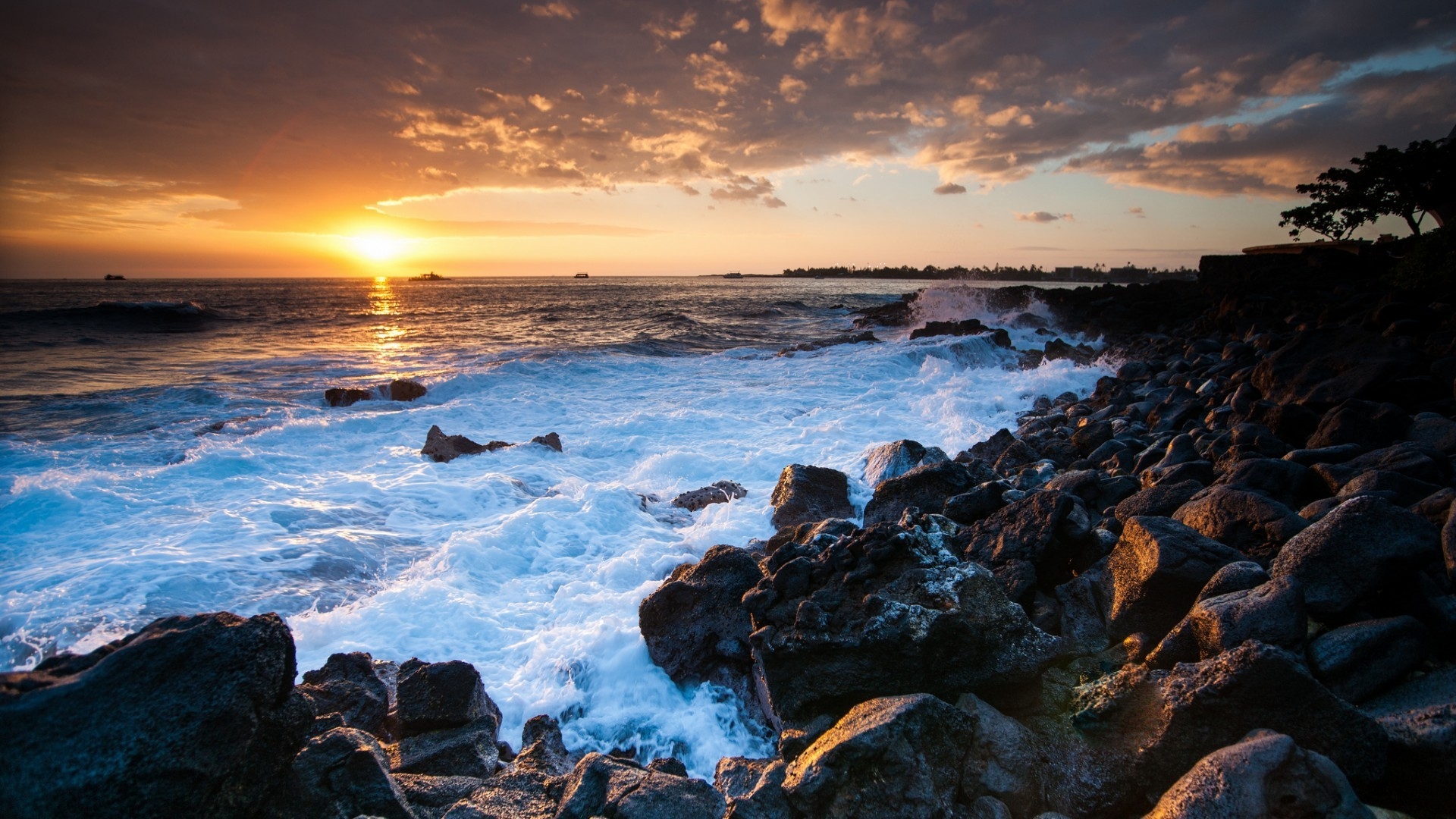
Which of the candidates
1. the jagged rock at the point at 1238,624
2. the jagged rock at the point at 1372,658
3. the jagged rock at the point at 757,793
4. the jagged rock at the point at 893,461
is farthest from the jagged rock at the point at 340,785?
the jagged rock at the point at 893,461

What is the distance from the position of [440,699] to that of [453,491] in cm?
477

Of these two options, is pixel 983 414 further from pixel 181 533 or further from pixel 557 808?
pixel 181 533

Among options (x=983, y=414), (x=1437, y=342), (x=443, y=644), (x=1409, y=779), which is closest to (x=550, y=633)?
(x=443, y=644)

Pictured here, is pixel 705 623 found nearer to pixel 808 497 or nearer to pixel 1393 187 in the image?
pixel 808 497

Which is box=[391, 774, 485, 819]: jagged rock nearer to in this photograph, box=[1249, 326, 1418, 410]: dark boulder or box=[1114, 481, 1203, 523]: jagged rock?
box=[1114, 481, 1203, 523]: jagged rock

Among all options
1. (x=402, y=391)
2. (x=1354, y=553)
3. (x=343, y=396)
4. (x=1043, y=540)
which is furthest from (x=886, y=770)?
(x=343, y=396)

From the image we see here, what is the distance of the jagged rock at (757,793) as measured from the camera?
8.54ft

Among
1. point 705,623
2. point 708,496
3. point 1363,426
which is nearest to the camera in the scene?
point 705,623

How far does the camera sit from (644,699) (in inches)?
163

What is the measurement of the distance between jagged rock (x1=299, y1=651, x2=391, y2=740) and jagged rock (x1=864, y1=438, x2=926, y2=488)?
5.47 metres

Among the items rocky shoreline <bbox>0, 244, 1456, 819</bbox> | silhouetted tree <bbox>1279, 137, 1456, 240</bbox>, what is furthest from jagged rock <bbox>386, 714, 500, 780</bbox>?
silhouetted tree <bbox>1279, 137, 1456, 240</bbox>

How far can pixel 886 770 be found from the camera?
8.48 ft

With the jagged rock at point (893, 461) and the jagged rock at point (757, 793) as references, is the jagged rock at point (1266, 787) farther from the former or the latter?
the jagged rock at point (893, 461)

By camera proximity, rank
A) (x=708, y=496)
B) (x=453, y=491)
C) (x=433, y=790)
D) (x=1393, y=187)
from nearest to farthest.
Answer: (x=433, y=790)
(x=708, y=496)
(x=453, y=491)
(x=1393, y=187)
